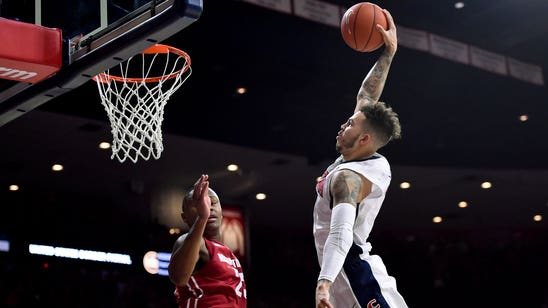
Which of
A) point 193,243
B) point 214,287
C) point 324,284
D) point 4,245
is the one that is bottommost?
point 4,245

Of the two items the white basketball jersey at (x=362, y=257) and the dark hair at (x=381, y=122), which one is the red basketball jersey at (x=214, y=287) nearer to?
the white basketball jersey at (x=362, y=257)

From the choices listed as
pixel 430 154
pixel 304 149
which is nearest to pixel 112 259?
pixel 304 149

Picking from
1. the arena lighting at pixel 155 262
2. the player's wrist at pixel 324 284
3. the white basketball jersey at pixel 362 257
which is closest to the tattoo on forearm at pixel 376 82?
the white basketball jersey at pixel 362 257

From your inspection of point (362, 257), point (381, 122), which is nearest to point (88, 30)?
point (381, 122)

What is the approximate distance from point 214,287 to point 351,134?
35.7 inches

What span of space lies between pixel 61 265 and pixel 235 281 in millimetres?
8988

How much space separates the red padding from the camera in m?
3.92

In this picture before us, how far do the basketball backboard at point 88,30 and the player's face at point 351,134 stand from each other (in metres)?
0.84

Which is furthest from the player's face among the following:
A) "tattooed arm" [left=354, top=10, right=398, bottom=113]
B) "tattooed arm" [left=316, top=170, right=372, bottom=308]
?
"tattooed arm" [left=354, top=10, right=398, bottom=113]

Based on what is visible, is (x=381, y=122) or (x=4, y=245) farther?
(x=4, y=245)

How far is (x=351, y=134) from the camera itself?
12.0 feet

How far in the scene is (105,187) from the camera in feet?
42.9

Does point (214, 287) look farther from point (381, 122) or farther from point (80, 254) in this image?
point (80, 254)

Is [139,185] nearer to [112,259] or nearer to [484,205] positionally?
[112,259]
